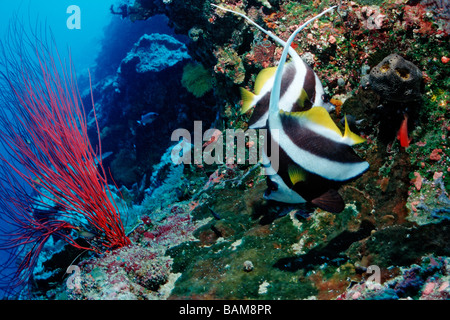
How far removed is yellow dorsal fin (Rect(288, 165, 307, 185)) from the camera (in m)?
1.43

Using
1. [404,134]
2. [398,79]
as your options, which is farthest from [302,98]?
[404,134]

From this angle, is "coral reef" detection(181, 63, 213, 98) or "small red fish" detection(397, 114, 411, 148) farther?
"coral reef" detection(181, 63, 213, 98)

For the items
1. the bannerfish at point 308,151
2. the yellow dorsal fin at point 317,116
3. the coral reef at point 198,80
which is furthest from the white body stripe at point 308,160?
the coral reef at point 198,80

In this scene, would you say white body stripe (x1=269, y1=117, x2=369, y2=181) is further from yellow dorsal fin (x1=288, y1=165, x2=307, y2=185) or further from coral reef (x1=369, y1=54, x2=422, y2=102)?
coral reef (x1=369, y1=54, x2=422, y2=102)

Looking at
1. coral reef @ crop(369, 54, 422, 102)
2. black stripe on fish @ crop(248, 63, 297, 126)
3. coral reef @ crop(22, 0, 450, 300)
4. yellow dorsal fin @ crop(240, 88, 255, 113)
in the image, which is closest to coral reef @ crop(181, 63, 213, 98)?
coral reef @ crop(22, 0, 450, 300)

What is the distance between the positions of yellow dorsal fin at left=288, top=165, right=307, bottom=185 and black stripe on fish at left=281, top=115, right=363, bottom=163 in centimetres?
12

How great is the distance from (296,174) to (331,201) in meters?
0.33

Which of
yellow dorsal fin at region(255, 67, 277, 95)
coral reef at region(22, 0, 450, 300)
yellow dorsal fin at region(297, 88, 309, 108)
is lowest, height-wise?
coral reef at region(22, 0, 450, 300)

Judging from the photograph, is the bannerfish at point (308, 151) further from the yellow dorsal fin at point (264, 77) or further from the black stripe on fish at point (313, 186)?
the yellow dorsal fin at point (264, 77)

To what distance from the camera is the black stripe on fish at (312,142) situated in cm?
140

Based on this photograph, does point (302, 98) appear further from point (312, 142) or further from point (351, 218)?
point (351, 218)

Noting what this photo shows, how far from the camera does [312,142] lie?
1.40 m

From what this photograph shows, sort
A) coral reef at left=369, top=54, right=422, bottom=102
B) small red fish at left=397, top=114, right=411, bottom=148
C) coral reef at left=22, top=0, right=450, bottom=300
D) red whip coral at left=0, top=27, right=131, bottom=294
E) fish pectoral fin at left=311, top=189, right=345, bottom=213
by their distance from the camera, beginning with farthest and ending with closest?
red whip coral at left=0, top=27, right=131, bottom=294, small red fish at left=397, top=114, right=411, bottom=148, coral reef at left=369, top=54, right=422, bottom=102, coral reef at left=22, top=0, right=450, bottom=300, fish pectoral fin at left=311, top=189, right=345, bottom=213

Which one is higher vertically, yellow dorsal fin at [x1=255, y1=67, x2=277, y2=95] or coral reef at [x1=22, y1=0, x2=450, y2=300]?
yellow dorsal fin at [x1=255, y1=67, x2=277, y2=95]
